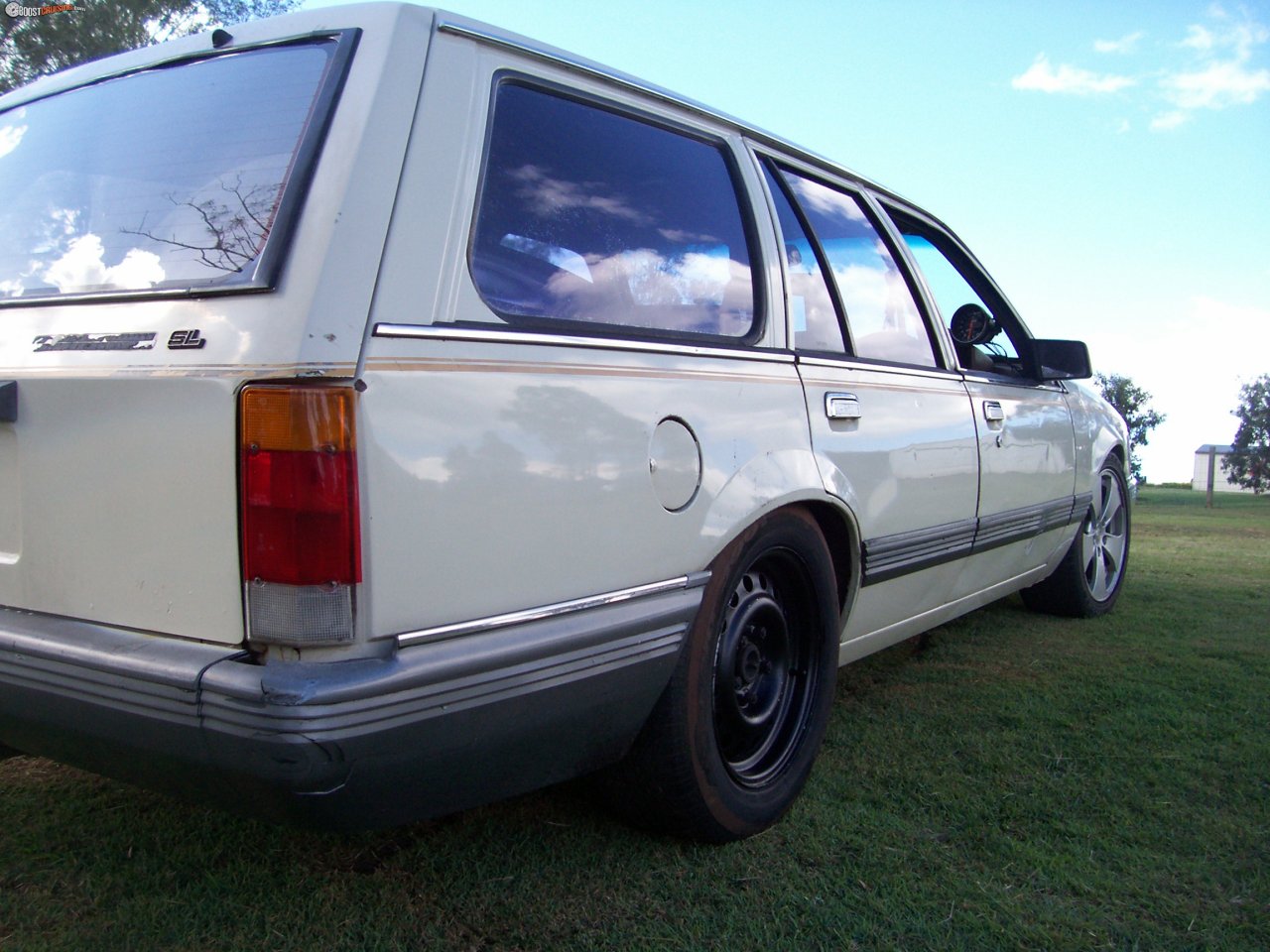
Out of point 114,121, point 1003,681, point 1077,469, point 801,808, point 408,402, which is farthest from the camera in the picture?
point 1077,469

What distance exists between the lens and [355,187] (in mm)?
1610

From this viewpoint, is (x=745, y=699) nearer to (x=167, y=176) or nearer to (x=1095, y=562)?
(x=167, y=176)

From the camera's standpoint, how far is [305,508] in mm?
1488

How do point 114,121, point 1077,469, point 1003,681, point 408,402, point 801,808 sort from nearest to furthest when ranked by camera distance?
point 408,402, point 114,121, point 801,808, point 1003,681, point 1077,469

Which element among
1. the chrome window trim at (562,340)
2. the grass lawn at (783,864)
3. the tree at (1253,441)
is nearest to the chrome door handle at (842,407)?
the chrome window trim at (562,340)

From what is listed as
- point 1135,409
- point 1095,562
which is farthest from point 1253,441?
point 1095,562

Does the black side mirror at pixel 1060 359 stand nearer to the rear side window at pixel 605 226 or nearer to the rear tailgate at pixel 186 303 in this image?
the rear side window at pixel 605 226

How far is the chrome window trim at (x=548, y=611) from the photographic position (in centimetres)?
157

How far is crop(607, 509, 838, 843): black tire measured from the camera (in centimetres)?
210

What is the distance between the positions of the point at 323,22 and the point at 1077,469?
143 inches

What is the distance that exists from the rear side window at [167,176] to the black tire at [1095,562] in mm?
3963

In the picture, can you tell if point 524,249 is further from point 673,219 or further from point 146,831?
point 146,831

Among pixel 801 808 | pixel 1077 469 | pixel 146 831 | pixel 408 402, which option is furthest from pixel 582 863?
pixel 1077 469

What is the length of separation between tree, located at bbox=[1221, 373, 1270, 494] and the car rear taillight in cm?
3040
